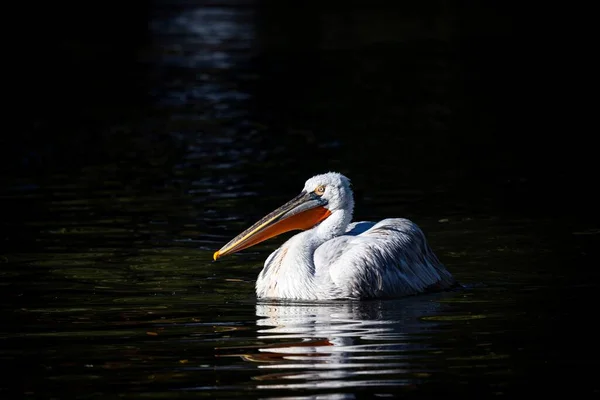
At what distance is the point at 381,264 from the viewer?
8.80 meters

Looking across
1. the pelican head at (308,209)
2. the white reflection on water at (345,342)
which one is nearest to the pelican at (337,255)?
the pelican head at (308,209)

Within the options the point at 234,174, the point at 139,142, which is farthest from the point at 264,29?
the point at 234,174

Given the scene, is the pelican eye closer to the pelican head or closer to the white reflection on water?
the pelican head

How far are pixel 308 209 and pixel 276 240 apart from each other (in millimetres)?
2079

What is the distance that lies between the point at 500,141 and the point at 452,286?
7.34 metres

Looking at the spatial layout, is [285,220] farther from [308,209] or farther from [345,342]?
[345,342]

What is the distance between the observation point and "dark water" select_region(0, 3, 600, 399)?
6938 millimetres

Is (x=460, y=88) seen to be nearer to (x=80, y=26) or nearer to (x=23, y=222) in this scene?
(x=23, y=222)

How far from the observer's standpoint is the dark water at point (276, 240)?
273 inches

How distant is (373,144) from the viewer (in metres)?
16.3

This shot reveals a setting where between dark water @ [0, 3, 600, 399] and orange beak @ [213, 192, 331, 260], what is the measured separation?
307 mm

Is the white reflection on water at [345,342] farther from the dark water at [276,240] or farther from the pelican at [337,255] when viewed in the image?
the pelican at [337,255]

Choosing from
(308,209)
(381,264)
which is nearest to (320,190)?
(308,209)

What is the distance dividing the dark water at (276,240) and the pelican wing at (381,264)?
0.14 meters
